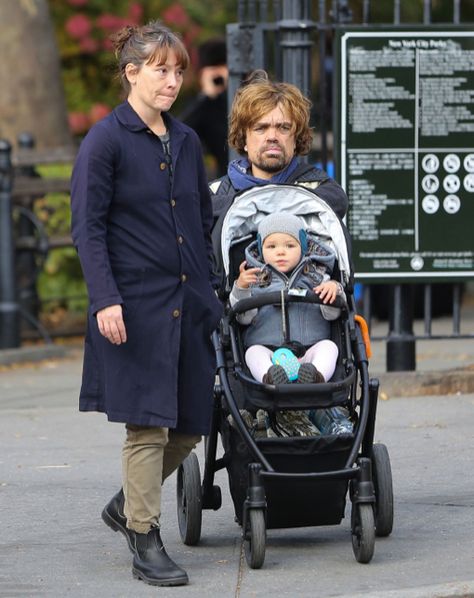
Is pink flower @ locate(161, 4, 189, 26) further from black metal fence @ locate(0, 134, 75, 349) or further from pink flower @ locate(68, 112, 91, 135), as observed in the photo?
black metal fence @ locate(0, 134, 75, 349)

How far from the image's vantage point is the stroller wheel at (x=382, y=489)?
6.31 m

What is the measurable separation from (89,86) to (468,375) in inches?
422

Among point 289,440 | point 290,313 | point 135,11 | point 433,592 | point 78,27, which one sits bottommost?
point 433,592

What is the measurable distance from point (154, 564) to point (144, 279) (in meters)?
1.02

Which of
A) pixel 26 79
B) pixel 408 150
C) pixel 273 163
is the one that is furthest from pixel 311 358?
pixel 26 79

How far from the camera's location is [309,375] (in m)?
5.96

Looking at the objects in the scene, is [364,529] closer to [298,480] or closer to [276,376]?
[298,480]

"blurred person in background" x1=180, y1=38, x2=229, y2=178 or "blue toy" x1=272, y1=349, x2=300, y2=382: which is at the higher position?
"blurred person in background" x1=180, y1=38, x2=229, y2=178

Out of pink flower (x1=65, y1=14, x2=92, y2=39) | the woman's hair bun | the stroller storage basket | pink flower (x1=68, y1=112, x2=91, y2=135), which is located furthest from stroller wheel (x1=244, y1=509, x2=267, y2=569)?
pink flower (x1=65, y1=14, x2=92, y2=39)

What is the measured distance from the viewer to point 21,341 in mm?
12703

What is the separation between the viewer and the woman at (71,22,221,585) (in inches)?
228

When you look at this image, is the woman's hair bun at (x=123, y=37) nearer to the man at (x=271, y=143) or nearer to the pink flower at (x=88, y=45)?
the man at (x=271, y=143)

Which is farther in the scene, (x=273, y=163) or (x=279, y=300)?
(x=273, y=163)

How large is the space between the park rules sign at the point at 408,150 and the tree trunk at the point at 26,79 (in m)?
6.24
